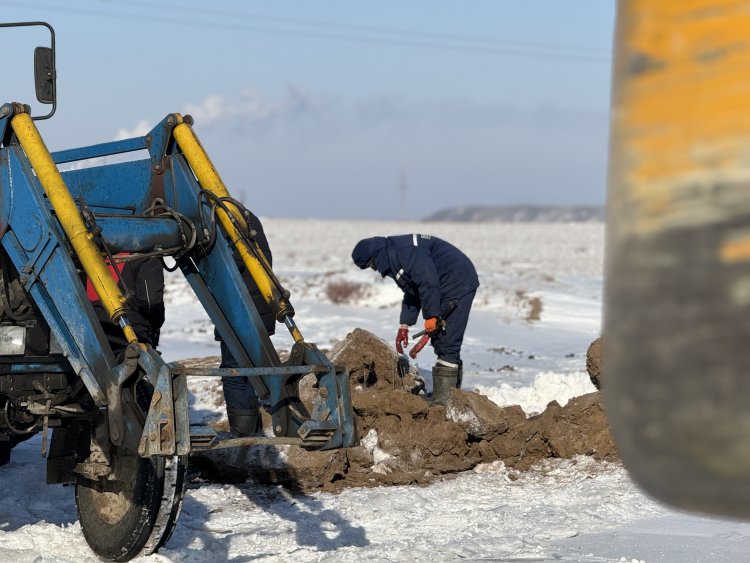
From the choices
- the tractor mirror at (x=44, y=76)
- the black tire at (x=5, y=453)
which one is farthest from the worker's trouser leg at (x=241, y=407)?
the tractor mirror at (x=44, y=76)

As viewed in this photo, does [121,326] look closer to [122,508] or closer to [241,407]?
[122,508]

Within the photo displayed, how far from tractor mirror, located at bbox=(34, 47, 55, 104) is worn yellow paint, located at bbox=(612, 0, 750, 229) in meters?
4.73

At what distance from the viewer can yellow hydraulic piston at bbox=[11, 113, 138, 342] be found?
4.64 metres

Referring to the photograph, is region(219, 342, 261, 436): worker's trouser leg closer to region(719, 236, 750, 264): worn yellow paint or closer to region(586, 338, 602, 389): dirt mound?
region(586, 338, 602, 389): dirt mound

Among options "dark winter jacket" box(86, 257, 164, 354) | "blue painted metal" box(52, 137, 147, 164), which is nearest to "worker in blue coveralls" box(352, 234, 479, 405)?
"dark winter jacket" box(86, 257, 164, 354)

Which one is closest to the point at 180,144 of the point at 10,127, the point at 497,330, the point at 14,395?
the point at 10,127

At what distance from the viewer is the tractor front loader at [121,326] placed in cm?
462

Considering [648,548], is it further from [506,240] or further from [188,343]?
[506,240]

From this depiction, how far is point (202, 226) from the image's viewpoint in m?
5.39

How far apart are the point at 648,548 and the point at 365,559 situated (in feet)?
4.52

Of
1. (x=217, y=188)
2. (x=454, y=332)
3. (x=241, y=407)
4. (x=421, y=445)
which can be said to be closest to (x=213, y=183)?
(x=217, y=188)

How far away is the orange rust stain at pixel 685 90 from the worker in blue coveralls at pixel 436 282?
799 centimetres

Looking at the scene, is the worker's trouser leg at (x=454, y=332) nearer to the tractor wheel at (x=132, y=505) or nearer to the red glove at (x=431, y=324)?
the red glove at (x=431, y=324)

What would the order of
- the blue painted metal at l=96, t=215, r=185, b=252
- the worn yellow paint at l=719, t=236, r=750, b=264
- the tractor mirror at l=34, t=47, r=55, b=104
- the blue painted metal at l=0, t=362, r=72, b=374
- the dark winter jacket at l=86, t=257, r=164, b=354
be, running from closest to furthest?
the worn yellow paint at l=719, t=236, r=750, b=264 < the blue painted metal at l=96, t=215, r=185, b=252 < the tractor mirror at l=34, t=47, r=55, b=104 < the blue painted metal at l=0, t=362, r=72, b=374 < the dark winter jacket at l=86, t=257, r=164, b=354
